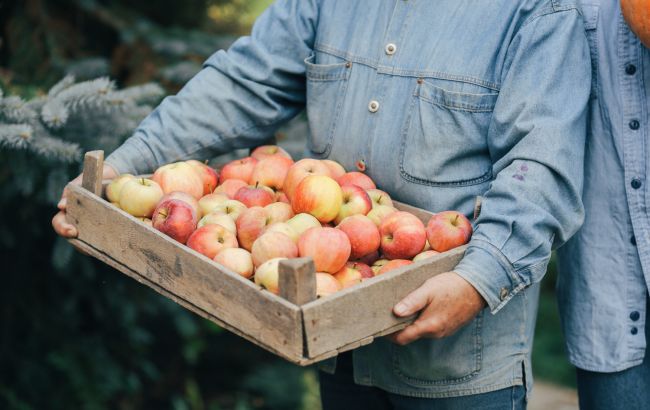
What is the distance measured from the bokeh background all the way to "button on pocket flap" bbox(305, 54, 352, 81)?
2.06 ft

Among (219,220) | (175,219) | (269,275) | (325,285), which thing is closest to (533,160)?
(325,285)

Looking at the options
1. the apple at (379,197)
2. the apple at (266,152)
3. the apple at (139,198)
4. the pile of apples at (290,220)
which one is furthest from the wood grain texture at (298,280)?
the apple at (266,152)

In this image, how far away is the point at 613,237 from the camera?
6.92 feet

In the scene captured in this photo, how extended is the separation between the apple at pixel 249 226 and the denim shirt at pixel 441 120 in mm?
378

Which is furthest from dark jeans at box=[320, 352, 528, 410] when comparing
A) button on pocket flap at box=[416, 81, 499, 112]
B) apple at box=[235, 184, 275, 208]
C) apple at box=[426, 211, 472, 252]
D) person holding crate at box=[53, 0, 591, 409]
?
button on pocket flap at box=[416, 81, 499, 112]

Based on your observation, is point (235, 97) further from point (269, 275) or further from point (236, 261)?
point (269, 275)

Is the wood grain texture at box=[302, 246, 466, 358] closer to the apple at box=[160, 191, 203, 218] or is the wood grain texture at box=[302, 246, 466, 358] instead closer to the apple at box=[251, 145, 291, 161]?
the apple at box=[160, 191, 203, 218]

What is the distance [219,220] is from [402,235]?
46cm

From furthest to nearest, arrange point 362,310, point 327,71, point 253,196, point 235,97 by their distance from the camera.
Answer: point 235,97
point 327,71
point 253,196
point 362,310

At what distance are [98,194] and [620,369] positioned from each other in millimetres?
1504

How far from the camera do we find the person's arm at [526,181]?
181cm

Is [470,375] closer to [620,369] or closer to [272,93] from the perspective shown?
[620,369]

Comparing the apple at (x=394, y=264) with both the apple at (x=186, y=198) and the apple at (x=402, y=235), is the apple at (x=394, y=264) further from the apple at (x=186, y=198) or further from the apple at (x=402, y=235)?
the apple at (x=186, y=198)

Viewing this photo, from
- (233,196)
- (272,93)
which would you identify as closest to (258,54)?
(272,93)
